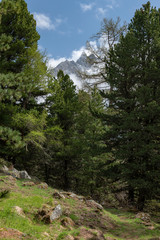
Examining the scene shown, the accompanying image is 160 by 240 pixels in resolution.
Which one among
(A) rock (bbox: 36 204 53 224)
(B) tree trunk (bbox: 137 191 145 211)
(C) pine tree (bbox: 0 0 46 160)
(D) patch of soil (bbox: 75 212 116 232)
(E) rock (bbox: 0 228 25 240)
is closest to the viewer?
(E) rock (bbox: 0 228 25 240)

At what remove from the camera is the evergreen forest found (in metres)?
12.2

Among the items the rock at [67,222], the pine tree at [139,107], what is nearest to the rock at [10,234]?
the rock at [67,222]

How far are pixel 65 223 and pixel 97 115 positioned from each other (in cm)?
898

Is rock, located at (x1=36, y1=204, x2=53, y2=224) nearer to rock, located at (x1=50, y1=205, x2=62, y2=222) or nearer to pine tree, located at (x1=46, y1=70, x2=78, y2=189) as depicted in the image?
rock, located at (x1=50, y1=205, x2=62, y2=222)

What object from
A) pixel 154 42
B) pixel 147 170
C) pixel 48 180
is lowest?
pixel 48 180

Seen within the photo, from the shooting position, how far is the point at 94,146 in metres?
14.9

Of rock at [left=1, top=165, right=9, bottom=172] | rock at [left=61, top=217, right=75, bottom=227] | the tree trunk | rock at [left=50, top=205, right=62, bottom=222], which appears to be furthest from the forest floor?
rock at [left=1, top=165, right=9, bottom=172]

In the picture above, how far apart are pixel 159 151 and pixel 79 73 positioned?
15254mm

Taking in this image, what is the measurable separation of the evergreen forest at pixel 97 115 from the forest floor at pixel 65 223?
2.39 metres

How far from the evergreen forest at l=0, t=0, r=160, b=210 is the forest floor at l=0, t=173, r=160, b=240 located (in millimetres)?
2391

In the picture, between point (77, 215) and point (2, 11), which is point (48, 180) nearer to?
point (77, 215)

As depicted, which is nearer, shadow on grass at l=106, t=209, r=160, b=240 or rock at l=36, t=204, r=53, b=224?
rock at l=36, t=204, r=53, b=224

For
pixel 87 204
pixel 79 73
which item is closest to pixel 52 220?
pixel 87 204

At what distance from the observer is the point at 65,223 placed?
7078 millimetres
